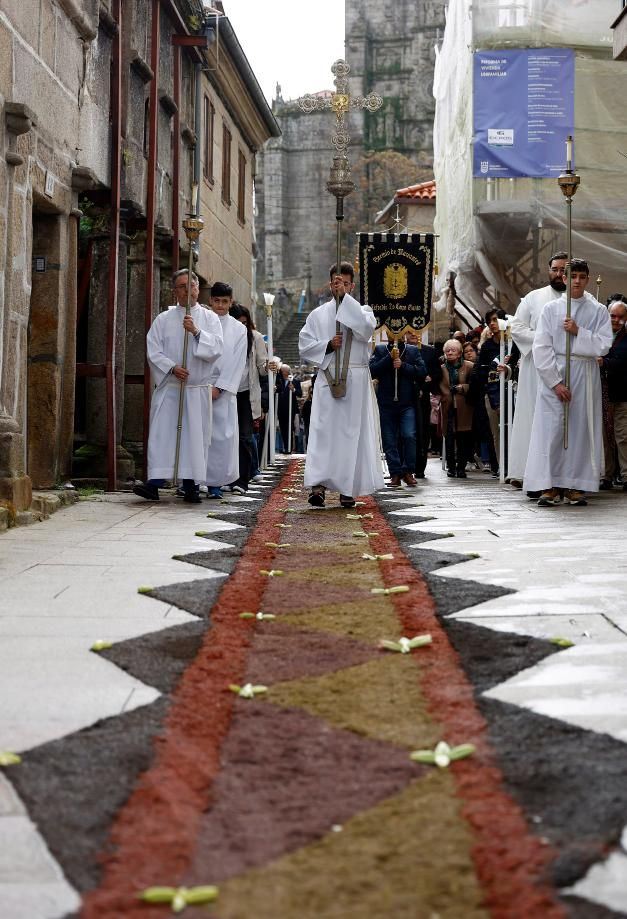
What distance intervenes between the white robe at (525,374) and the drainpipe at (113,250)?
3.71m

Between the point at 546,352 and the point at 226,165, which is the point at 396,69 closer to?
the point at 226,165

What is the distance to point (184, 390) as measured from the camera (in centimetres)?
1096

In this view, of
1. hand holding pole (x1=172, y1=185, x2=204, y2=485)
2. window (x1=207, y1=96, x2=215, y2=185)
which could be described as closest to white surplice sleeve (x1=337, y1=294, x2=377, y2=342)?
hand holding pole (x1=172, y1=185, x2=204, y2=485)

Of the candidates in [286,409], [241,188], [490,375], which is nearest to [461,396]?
[490,375]

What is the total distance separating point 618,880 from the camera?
7.30ft

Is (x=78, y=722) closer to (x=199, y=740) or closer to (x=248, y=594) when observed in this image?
Answer: (x=199, y=740)

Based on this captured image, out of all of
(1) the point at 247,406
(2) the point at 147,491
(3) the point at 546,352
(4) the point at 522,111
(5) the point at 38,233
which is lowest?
(2) the point at 147,491

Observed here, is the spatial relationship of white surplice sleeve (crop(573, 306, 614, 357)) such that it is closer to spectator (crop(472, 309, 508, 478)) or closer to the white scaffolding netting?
spectator (crop(472, 309, 508, 478))

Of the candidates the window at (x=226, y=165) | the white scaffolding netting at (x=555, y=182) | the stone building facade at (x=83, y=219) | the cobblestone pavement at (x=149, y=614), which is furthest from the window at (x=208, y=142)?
the cobblestone pavement at (x=149, y=614)

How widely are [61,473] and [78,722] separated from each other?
25.4ft

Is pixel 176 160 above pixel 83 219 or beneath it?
above

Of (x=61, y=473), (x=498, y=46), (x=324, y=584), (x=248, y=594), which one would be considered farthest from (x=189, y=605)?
(x=498, y=46)

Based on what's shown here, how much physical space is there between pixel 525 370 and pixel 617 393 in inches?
34.9

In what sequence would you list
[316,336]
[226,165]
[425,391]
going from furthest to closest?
[226,165], [425,391], [316,336]
